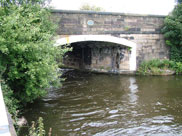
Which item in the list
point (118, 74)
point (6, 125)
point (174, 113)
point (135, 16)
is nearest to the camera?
point (6, 125)

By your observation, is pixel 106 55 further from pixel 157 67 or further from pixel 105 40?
pixel 157 67

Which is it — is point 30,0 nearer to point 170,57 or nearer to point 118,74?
point 118,74

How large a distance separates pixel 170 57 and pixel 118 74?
3292 mm

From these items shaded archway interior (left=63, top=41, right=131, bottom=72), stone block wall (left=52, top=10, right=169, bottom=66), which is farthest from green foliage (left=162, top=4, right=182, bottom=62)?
shaded archway interior (left=63, top=41, right=131, bottom=72)

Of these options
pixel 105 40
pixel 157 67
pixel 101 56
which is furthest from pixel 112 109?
pixel 101 56

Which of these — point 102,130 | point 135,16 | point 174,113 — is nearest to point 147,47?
point 135,16

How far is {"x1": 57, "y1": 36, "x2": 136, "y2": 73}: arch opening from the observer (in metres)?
11.9

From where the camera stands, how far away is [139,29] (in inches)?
468

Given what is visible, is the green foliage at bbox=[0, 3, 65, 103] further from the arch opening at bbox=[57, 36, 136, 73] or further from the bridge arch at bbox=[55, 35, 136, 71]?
the arch opening at bbox=[57, 36, 136, 73]

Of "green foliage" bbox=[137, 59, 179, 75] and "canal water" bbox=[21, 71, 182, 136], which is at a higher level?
"green foliage" bbox=[137, 59, 179, 75]

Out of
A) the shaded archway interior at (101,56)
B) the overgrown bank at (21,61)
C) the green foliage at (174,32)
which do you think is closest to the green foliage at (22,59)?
the overgrown bank at (21,61)

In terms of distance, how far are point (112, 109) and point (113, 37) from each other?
542cm

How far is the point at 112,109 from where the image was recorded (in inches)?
261

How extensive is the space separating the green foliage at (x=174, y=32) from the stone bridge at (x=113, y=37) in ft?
1.20
